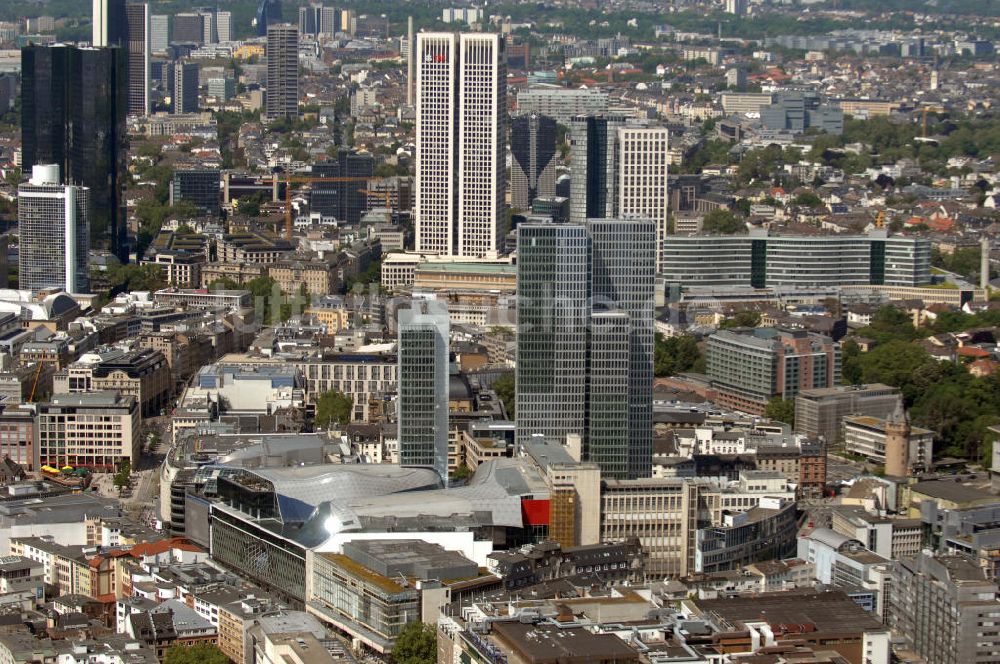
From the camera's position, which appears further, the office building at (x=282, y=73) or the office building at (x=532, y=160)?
the office building at (x=282, y=73)

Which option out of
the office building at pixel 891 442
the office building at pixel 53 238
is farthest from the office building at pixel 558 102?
the office building at pixel 891 442

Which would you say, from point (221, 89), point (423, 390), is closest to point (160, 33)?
point (221, 89)

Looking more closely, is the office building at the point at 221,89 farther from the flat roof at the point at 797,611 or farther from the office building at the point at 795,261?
the flat roof at the point at 797,611

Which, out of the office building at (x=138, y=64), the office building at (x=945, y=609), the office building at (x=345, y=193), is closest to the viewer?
the office building at (x=945, y=609)

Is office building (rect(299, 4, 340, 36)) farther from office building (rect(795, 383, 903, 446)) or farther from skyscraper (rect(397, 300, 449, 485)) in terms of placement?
skyscraper (rect(397, 300, 449, 485))

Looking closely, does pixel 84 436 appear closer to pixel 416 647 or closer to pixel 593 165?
pixel 416 647
